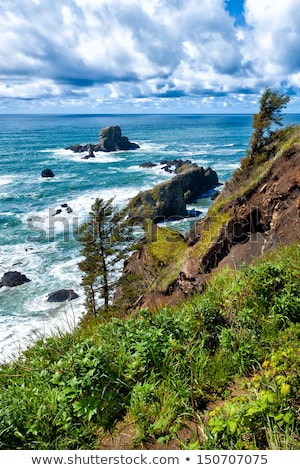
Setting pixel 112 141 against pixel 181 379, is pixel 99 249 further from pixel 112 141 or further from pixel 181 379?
pixel 112 141

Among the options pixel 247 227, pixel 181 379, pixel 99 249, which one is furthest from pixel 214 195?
pixel 181 379

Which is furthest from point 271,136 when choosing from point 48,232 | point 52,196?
point 52,196

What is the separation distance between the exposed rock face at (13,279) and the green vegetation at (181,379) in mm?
24707

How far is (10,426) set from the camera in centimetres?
364

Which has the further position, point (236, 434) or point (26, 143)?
point (26, 143)

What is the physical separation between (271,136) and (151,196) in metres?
20.1

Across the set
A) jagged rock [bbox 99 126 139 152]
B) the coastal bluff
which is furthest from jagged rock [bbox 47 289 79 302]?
jagged rock [bbox 99 126 139 152]

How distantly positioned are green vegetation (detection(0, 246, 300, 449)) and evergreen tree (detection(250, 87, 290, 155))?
2546 cm

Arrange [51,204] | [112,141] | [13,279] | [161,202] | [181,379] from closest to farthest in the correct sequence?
1. [181,379]
2. [13,279]
3. [161,202]
4. [51,204]
5. [112,141]

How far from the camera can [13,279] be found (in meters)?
28.6

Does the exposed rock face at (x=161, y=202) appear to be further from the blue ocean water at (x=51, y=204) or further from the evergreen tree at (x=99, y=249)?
the evergreen tree at (x=99, y=249)

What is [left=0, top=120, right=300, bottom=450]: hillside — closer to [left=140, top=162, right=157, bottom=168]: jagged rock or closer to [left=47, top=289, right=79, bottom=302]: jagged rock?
[left=47, top=289, right=79, bottom=302]: jagged rock

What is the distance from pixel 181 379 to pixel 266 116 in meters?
29.2
